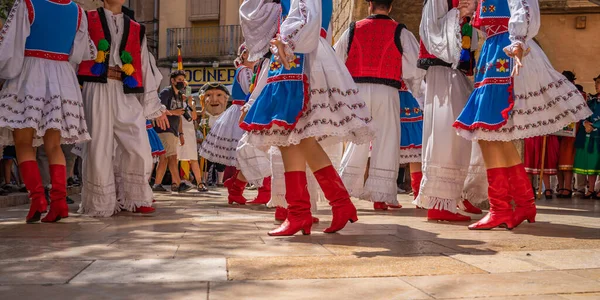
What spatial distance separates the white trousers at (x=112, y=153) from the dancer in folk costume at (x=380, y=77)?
6.19 ft

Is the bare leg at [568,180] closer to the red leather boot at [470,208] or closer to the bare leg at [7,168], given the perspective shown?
the red leather boot at [470,208]

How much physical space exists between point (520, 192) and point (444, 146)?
736mm

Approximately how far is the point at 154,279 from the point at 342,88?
6.03ft

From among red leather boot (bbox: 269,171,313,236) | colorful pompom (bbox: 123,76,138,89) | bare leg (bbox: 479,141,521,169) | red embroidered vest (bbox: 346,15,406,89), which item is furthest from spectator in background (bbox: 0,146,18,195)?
bare leg (bbox: 479,141,521,169)

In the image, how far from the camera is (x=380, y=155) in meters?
6.22

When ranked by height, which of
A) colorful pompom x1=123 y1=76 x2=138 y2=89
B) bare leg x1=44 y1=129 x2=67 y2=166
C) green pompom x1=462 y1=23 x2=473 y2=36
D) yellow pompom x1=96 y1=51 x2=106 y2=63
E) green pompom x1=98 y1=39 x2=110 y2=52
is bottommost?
bare leg x1=44 y1=129 x2=67 y2=166

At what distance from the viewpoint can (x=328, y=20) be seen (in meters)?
4.52

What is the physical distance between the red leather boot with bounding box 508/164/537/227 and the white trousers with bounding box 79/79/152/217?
3.07m

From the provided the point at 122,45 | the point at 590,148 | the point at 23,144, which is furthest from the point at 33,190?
the point at 590,148

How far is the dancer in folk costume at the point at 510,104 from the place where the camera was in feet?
13.9

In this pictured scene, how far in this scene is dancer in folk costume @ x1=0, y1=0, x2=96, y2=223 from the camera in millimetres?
4996

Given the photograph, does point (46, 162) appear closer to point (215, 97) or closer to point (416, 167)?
point (416, 167)

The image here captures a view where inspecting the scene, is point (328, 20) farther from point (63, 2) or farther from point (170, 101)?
point (170, 101)

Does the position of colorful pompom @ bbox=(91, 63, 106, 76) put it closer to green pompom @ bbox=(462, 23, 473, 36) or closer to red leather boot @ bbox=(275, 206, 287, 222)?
red leather boot @ bbox=(275, 206, 287, 222)
